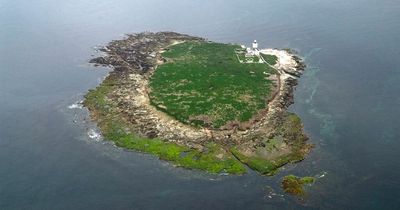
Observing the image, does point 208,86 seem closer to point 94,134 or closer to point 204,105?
point 204,105

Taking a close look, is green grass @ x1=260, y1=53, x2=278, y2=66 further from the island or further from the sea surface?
the sea surface

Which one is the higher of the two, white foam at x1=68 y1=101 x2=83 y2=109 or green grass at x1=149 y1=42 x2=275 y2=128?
green grass at x1=149 y1=42 x2=275 y2=128

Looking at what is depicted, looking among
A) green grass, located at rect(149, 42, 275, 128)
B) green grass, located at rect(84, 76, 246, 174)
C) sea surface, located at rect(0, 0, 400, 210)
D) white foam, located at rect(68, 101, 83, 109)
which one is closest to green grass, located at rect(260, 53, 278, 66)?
green grass, located at rect(149, 42, 275, 128)

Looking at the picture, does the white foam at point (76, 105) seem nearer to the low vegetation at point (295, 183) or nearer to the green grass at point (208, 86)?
the green grass at point (208, 86)

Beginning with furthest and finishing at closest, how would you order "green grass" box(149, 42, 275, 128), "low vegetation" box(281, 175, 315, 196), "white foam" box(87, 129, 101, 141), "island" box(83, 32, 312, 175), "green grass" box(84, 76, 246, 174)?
"green grass" box(149, 42, 275, 128)
"white foam" box(87, 129, 101, 141)
"island" box(83, 32, 312, 175)
"green grass" box(84, 76, 246, 174)
"low vegetation" box(281, 175, 315, 196)

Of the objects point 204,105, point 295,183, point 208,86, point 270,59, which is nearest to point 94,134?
point 204,105

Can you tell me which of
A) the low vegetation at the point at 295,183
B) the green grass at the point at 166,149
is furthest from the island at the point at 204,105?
the low vegetation at the point at 295,183
